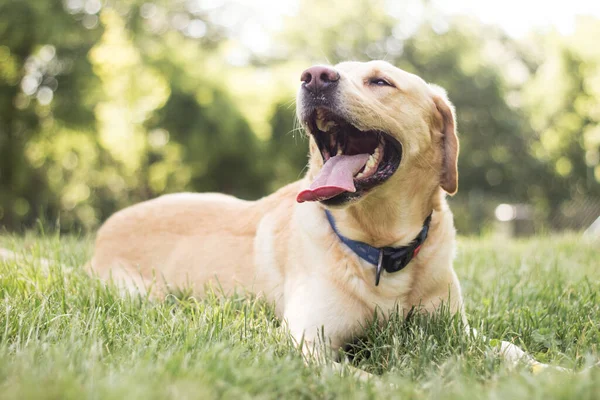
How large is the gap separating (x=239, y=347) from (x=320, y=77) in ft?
4.33

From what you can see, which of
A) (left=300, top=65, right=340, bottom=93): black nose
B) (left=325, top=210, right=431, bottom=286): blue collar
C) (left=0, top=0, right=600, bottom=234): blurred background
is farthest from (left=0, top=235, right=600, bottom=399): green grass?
(left=0, top=0, right=600, bottom=234): blurred background

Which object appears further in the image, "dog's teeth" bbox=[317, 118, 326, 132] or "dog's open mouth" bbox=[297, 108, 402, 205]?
"dog's teeth" bbox=[317, 118, 326, 132]

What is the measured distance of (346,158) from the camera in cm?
292

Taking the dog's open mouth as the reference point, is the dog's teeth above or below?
above

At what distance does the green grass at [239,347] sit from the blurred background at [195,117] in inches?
173

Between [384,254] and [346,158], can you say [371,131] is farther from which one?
[384,254]

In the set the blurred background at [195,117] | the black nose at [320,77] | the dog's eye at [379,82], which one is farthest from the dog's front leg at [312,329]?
the blurred background at [195,117]

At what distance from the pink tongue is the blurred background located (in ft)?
15.3

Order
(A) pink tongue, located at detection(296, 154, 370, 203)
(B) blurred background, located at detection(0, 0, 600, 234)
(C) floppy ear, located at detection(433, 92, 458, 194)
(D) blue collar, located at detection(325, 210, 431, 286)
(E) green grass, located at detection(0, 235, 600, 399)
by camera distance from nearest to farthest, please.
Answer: (E) green grass, located at detection(0, 235, 600, 399) → (A) pink tongue, located at detection(296, 154, 370, 203) → (D) blue collar, located at detection(325, 210, 431, 286) → (C) floppy ear, located at detection(433, 92, 458, 194) → (B) blurred background, located at detection(0, 0, 600, 234)

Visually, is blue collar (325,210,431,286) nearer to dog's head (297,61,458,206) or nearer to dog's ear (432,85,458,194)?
dog's head (297,61,458,206)

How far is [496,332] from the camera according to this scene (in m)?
2.97

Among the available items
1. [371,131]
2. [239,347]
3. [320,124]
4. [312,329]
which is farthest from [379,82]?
[239,347]

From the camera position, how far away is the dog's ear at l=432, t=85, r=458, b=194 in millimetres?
3035

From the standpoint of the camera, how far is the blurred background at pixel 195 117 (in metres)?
13.5
